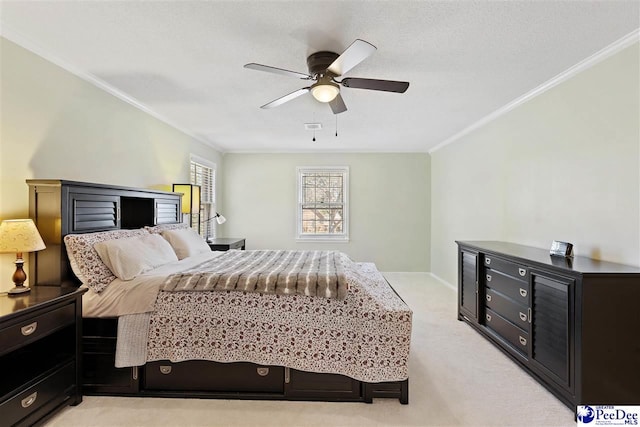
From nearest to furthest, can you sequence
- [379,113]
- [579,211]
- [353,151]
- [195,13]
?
[195,13] → [579,211] → [379,113] → [353,151]

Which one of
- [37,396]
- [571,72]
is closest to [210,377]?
[37,396]

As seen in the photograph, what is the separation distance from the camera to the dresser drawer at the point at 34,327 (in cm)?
171

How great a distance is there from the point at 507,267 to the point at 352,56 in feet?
7.66

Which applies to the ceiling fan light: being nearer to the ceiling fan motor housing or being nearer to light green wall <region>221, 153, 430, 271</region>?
the ceiling fan motor housing

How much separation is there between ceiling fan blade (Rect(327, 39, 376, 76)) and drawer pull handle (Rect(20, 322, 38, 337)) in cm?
248

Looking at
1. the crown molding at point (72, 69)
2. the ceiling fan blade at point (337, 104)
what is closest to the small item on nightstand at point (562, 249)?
the ceiling fan blade at point (337, 104)

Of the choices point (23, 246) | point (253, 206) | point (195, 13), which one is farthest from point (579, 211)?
point (253, 206)

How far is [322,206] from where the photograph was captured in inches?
260

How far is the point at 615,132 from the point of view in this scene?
2.43 m

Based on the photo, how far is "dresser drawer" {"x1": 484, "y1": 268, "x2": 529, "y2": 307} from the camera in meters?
2.70

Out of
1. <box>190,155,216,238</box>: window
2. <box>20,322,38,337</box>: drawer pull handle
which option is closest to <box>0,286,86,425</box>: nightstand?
<box>20,322,38,337</box>: drawer pull handle

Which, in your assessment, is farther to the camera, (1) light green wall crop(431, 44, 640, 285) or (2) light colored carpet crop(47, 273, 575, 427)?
(1) light green wall crop(431, 44, 640, 285)

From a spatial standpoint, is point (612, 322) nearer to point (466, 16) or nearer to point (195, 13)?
point (466, 16)

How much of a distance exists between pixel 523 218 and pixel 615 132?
4.30 feet
